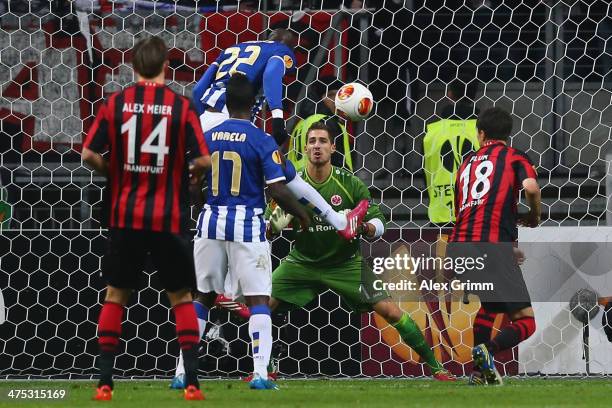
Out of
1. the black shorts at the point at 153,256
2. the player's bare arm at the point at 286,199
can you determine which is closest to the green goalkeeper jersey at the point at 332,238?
the player's bare arm at the point at 286,199

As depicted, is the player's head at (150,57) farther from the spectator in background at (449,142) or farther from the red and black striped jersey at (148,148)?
the spectator in background at (449,142)

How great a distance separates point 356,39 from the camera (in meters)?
9.36

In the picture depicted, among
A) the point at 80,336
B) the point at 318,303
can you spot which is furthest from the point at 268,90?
the point at 80,336

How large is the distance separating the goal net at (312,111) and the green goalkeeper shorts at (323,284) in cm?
77

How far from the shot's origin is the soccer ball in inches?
339

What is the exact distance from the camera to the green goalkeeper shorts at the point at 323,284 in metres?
8.28

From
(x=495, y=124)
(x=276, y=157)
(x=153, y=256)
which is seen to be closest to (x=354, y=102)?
(x=495, y=124)

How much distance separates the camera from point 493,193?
25.4ft

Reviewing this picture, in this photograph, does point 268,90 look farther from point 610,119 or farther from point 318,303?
point 610,119

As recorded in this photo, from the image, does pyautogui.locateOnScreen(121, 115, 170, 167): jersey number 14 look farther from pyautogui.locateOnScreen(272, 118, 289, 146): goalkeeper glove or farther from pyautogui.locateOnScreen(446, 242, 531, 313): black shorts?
pyautogui.locateOnScreen(272, 118, 289, 146): goalkeeper glove

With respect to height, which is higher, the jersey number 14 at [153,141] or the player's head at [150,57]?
the player's head at [150,57]

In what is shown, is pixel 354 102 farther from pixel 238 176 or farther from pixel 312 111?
pixel 238 176

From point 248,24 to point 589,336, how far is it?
124 inches

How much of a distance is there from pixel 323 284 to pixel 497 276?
1.19m
